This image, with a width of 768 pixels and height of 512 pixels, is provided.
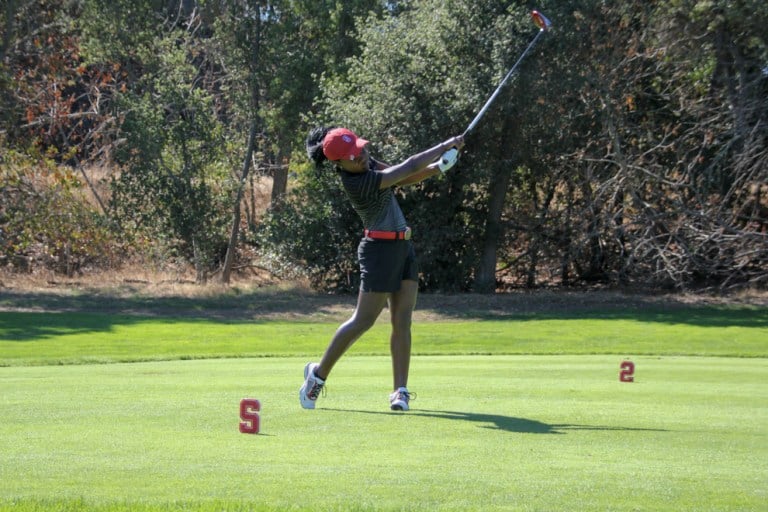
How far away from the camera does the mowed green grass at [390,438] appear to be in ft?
16.0

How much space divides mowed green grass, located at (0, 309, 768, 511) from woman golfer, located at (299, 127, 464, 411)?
0.30 meters

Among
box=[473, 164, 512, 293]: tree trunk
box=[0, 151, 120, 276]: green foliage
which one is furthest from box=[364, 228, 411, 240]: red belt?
box=[0, 151, 120, 276]: green foliage

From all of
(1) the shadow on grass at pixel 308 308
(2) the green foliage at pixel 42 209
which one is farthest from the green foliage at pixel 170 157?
(1) the shadow on grass at pixel 308 308

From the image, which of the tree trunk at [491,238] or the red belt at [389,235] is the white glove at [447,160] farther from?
the tree trunk at [491,238]

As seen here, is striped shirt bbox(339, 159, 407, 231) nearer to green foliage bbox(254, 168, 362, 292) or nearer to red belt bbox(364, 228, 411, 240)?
red belt bbox(364, 228, 411, 240)

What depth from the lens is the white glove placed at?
7.24 meters

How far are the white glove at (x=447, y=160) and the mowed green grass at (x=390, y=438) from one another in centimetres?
168

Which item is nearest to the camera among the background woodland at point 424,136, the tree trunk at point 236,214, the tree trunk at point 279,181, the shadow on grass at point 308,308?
the shadow on grass at point 308,308

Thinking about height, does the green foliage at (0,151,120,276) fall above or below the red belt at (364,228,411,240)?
above

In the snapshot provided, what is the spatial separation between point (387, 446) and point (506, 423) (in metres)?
1.19

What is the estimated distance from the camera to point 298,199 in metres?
26.5

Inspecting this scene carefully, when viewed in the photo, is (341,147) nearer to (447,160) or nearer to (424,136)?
(447,160)

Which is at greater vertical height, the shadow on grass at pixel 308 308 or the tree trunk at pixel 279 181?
the tree trunk at pixel 279 181

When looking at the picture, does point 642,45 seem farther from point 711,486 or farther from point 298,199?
point 711,486
